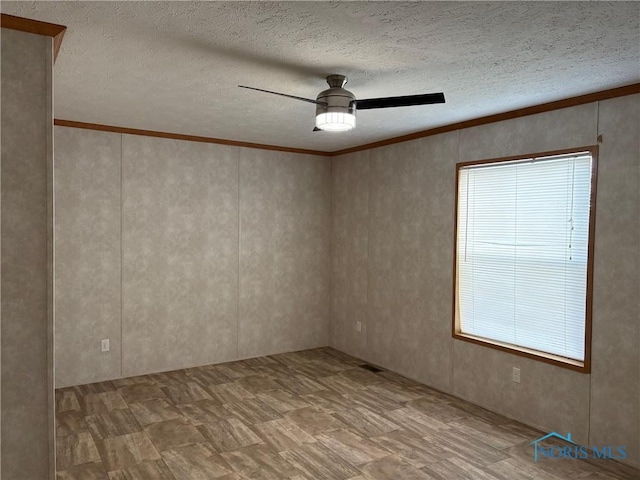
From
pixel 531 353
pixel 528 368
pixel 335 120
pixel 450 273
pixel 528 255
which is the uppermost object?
pixel 335 120

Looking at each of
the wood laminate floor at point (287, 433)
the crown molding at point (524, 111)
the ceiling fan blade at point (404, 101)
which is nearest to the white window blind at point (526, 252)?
the crown molding at point (524, 111)

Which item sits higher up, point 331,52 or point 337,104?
point 331,52

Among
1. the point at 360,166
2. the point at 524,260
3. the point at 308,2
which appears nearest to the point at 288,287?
the point at 360,166

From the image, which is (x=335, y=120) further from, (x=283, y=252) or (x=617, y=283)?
(x=283, y=252)

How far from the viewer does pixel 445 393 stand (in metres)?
4.50

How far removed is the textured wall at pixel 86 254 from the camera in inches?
177

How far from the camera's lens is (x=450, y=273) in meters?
4.47

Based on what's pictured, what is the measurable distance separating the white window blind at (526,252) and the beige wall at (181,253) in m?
2.25

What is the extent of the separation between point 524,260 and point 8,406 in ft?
12.0

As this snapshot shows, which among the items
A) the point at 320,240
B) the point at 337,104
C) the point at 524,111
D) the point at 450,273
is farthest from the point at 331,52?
the point at 320,240

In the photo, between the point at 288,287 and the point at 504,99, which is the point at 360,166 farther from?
the point at 504,99

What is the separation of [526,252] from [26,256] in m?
3.52

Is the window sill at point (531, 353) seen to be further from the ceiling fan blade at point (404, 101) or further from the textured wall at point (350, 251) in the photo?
the ceiling fan blade at point (404, 101)

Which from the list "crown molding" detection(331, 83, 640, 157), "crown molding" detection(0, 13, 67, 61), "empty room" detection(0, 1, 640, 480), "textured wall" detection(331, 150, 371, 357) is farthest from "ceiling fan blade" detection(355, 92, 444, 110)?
"textured wall" detection(331, 150, 371, 357)
